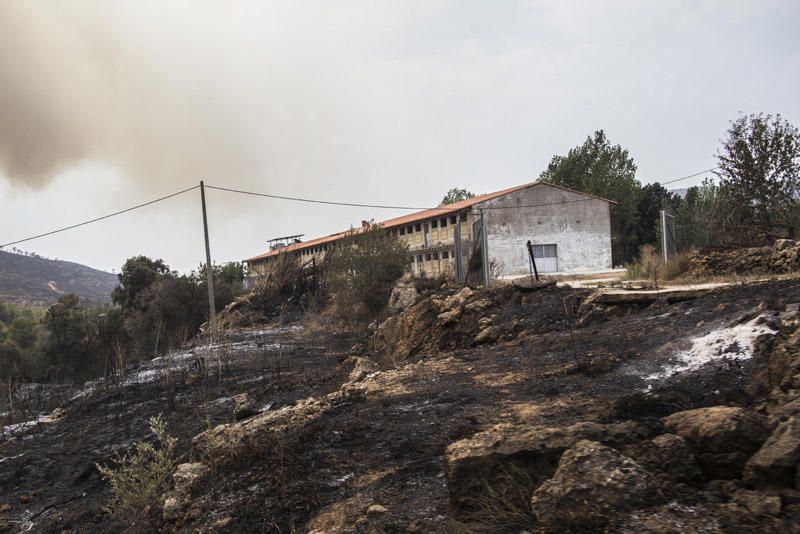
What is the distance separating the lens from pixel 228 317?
31547 mm

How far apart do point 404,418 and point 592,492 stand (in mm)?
3196

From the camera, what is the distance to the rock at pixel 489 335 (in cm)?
994

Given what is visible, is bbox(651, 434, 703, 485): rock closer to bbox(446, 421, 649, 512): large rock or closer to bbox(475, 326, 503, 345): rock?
bbox(446, 421, 649, 512): large rock

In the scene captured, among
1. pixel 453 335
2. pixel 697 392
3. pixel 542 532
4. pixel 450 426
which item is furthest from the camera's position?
pixel 453 335

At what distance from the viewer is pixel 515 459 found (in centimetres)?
330

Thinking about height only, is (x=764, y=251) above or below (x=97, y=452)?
above

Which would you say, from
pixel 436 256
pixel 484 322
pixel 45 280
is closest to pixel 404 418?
pixel 484 322

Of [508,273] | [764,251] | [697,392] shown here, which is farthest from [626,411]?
[508,273]

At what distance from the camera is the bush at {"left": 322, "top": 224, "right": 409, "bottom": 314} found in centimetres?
2331

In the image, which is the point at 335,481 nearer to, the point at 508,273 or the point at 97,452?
the point at 97,452

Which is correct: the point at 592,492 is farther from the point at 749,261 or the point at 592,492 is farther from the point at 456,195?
the point at 456,195

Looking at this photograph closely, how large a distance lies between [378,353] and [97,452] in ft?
21.1

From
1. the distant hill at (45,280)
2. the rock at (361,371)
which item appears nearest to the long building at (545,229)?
the rock at (361,371)

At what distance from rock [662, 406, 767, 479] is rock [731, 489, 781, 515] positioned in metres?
0.25
